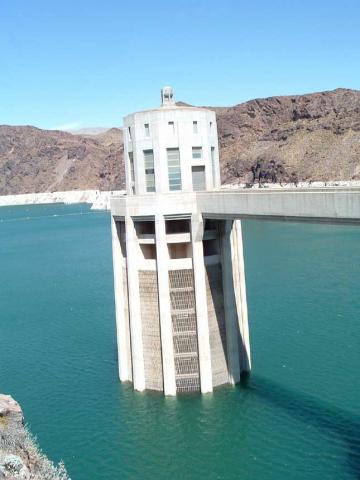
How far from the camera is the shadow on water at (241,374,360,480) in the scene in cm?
2253

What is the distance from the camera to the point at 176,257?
2759cm

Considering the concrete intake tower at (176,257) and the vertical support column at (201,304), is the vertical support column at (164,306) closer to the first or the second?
the concrete intake tower at (176,257)

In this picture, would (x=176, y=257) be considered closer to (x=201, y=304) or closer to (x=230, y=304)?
(x=201, y=304)

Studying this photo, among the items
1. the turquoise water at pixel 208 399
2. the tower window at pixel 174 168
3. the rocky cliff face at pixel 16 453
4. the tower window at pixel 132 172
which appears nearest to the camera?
the rocky cliff face at pixel 16 453

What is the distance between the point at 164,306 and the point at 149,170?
5888mm

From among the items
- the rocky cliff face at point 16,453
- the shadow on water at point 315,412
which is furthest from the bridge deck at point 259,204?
the rocky cliff face at point 16,453

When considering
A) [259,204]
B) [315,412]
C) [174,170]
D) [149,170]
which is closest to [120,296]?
[149,170]

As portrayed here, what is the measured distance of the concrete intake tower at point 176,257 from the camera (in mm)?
26188

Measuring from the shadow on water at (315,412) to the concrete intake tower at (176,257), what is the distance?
1.41 meters

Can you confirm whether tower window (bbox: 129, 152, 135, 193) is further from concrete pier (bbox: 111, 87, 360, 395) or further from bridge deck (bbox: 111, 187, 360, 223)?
bridge deck (bbox: 111, 187, 360, 223)

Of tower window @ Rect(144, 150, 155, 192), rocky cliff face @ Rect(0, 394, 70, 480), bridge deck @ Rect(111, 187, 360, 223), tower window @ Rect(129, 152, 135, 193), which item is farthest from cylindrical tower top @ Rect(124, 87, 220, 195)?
rocky cliff face @ Rect(0, 394, 70, 480)

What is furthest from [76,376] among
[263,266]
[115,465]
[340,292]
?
[263,266]

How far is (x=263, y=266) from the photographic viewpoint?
67938 mm

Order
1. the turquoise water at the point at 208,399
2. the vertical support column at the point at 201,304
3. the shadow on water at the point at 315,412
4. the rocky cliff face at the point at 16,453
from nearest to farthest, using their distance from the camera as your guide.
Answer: the rocky cliff face at the point at 16,453, the turquoise water at the point at 208,399, the shadow on water at the point at 315,412, the vertical support column at the point at 201,304
